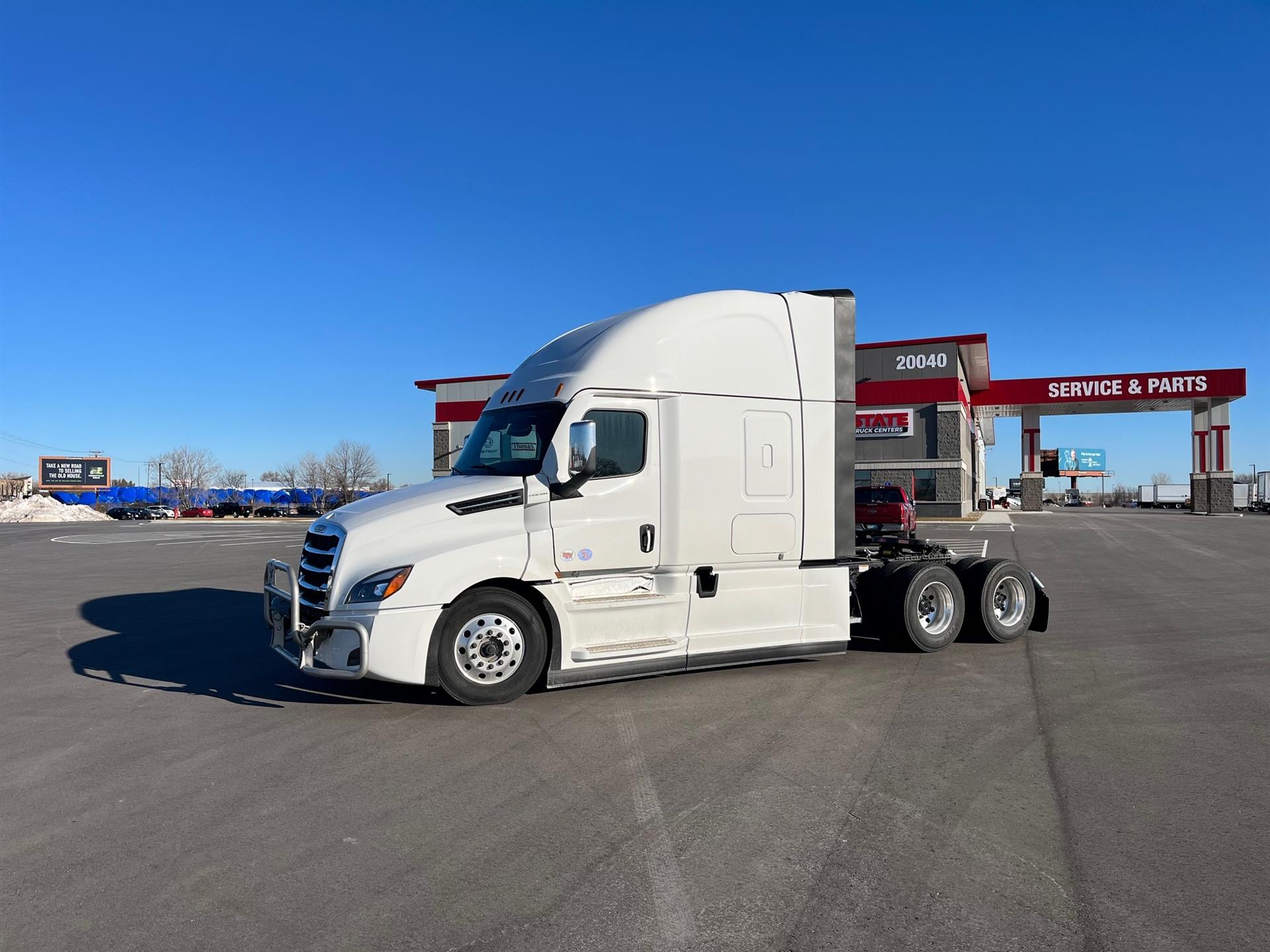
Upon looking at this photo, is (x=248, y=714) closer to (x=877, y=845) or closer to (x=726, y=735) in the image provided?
(x=726, y=735)

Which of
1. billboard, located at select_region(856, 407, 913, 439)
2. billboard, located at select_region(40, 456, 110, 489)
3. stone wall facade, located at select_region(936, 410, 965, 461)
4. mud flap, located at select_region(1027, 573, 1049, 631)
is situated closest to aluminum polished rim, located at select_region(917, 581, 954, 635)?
mud flap, located at select_region(1027, 573, 1049, 631)

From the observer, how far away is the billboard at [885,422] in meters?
45.1

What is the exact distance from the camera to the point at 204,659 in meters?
8.75

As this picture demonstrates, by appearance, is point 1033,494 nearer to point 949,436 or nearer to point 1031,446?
point 1031,446

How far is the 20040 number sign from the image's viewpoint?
4428cm

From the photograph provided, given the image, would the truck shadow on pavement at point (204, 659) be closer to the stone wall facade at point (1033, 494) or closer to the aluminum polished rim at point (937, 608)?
the aluminum polished rim at point (937, 608)

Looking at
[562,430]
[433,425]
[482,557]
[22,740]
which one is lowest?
[22,740]

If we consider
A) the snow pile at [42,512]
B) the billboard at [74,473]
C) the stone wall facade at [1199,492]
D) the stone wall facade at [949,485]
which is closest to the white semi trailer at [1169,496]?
the stone wall facade at [1199,492]

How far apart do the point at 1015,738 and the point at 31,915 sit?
5.48 meters

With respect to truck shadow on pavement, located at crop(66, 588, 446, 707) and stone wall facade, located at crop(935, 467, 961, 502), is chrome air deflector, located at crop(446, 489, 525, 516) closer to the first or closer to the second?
truck shadow on pavement, located at crop(66, 588, 446, 707)

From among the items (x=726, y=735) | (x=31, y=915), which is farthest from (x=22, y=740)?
(x=726, y=735)

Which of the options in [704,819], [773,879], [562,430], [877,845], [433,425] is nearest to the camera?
[773,879]

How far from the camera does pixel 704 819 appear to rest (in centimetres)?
435

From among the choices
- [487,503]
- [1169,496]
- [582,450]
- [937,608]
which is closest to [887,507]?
[937,608]
